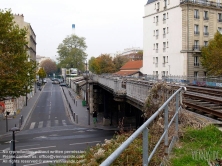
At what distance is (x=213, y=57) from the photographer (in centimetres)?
3584

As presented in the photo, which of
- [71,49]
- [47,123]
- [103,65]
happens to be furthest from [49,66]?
[47,123]

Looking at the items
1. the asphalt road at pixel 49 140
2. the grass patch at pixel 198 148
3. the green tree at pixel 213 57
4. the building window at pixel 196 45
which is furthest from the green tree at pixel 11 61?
the building window at pixel 196 45

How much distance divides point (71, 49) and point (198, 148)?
307 ft

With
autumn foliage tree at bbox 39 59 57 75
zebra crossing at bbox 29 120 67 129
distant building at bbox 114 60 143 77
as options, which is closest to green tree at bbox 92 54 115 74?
distant building at bbox 114 60 143 77

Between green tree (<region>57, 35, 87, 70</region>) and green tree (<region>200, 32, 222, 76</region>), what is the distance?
60881 mm

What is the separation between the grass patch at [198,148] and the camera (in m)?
4.39

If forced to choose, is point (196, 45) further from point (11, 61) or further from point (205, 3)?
point (11, 61)

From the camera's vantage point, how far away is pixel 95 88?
3925 cm

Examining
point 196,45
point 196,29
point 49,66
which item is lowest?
point 196,45

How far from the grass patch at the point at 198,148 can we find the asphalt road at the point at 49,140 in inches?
313

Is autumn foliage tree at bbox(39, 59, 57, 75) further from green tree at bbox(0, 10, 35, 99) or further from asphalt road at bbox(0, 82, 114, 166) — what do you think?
green tree at bbox(0, 10, 35, 99)

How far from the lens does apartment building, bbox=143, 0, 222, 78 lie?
42.5 m

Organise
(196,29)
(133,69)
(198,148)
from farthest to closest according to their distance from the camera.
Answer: (133,69)
(196,29)
(198,148)

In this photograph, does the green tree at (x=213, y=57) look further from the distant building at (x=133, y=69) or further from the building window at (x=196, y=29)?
the distant building at (x=133, y=69)
